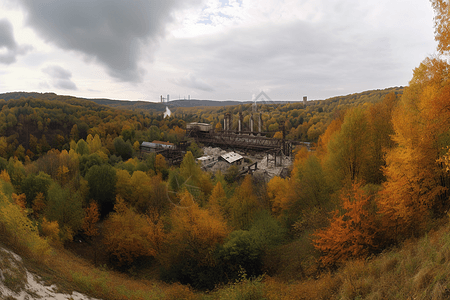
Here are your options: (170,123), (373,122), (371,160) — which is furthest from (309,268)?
(170,123)

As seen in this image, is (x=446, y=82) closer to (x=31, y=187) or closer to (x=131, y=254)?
(x=131, y=254)

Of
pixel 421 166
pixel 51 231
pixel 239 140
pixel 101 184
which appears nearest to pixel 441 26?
pixel 421 166

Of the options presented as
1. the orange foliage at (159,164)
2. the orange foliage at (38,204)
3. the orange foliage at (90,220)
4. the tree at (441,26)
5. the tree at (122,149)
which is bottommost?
the orange foliage at (90,220)

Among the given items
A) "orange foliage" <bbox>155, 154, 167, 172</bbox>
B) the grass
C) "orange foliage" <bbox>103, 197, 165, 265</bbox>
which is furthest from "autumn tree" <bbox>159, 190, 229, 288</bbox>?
"orange foliage" <bbox>155, 154, 167, 172</bbox>

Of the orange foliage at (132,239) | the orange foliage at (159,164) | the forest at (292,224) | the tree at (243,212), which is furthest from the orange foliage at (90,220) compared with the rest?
the tree at (243,212)

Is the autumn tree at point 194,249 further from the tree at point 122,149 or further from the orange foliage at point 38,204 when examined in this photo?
the tree at point 122,149
